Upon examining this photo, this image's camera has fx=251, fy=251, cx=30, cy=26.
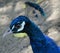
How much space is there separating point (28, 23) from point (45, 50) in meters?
0.36

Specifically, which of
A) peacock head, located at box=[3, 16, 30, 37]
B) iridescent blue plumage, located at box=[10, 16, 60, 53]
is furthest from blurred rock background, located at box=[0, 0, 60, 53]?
peacock head, located at box=[3, 16, 30, 37]

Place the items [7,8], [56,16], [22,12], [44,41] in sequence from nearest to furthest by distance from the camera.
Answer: [44,41], [56,16], [22,12], [7,8]

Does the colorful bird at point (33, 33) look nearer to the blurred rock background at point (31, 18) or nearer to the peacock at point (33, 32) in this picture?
the peacock at point (33, 32)

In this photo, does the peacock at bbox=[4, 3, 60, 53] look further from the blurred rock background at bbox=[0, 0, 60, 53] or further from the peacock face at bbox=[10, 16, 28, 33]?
the blurred rock background at bbox=[0, 0, 60, 53]

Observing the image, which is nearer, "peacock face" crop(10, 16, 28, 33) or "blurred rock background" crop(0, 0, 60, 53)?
"peacock face" crop(10, 16, 28, 33)

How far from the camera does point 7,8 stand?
476cm

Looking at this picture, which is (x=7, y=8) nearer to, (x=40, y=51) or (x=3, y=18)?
(x=3, y=18)

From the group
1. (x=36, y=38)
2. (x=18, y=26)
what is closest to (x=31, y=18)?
(x=36, y=38)

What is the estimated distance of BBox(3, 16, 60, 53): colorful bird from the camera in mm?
2059

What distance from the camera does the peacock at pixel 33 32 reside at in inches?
81.0

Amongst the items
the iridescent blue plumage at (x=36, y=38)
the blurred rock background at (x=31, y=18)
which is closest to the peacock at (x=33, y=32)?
the iridescent blue plumage at (x=36, y=38)

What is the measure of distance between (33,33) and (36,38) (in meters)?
0.07

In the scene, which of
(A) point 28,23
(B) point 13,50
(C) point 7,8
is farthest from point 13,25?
(C) point 7,8

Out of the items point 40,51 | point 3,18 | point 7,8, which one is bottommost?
point 40,51
